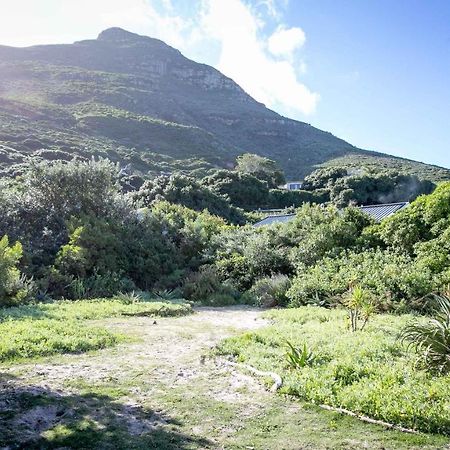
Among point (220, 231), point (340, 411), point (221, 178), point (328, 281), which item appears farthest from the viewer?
point (221, 178)

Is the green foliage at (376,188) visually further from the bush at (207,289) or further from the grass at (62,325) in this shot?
the grass at (62,325)

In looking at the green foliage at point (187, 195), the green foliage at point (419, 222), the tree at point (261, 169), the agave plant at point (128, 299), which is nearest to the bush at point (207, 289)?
the agave plant at point (128, 299)

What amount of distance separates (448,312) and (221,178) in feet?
138

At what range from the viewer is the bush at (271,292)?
14164mm

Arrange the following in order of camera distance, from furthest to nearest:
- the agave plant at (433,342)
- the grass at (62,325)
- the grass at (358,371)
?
the grass at (62,325), the agave plant at (433,342), the grass at (358,371)

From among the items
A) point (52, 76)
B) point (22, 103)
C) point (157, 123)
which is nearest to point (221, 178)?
point (157, 123)

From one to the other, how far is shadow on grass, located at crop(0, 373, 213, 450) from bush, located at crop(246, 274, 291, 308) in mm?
9068

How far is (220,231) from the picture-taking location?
20391 mm

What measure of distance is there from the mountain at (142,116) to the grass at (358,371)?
37899mm

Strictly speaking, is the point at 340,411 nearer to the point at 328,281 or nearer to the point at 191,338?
the point at 191,338

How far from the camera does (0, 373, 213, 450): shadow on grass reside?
4363 millimetres

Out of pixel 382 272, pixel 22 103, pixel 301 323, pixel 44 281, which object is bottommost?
pixel 44 281

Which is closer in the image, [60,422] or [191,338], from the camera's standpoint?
[60,422]

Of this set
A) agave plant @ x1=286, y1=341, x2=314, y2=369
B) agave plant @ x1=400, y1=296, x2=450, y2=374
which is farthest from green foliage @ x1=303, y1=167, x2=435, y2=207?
agave plant @ x1=286, y1=341, x2=314, y2=369
